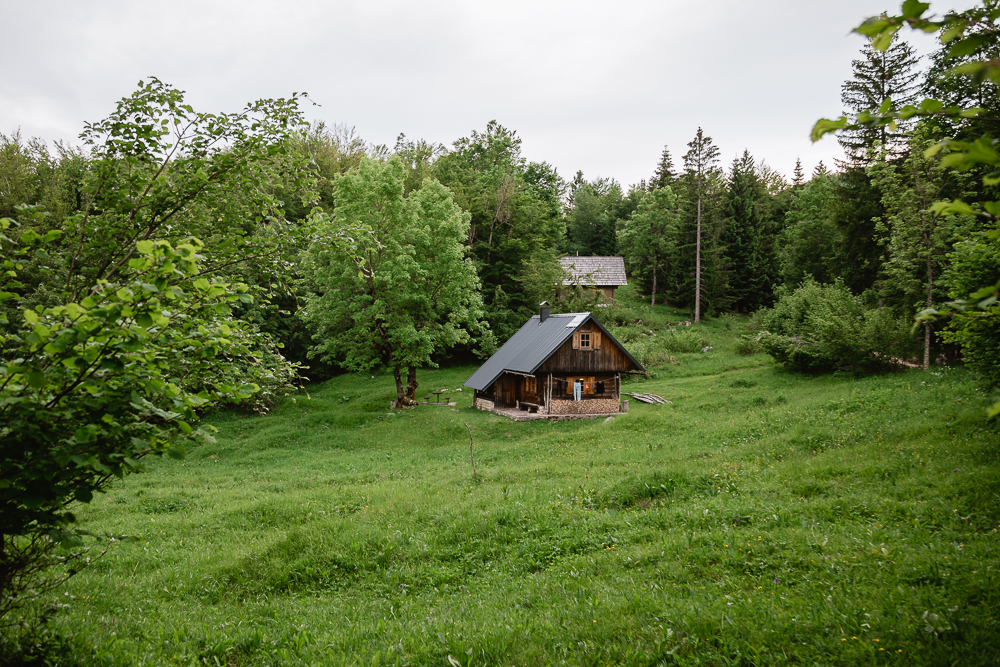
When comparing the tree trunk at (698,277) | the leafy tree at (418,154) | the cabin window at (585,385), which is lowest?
the cabin window at (585,385)

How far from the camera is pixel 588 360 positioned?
29406mm

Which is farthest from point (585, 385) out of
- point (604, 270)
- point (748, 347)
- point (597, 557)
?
point (604, 270)

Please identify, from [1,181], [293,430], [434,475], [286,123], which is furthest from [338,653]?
[1,181]

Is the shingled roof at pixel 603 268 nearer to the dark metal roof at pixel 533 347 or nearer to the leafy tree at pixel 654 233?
the leafy tree at pixel 654 233

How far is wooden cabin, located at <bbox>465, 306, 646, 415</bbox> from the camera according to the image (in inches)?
1141

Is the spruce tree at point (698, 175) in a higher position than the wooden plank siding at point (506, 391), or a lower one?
higher

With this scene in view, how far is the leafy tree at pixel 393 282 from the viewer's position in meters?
29.6

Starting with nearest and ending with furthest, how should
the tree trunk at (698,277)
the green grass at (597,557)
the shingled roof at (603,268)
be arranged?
the green grass at (597,557)
the tree trunk at (698,277)
the shingled roof at (603,268)

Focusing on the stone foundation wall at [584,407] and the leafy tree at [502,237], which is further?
the leafy tree at [502,237]

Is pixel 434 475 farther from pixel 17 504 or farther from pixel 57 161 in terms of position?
pixel 57 161

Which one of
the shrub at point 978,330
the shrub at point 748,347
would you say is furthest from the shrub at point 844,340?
the shrub at point 978,330

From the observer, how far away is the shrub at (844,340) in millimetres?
25344

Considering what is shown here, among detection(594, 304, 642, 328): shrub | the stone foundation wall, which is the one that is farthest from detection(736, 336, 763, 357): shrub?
the stone foundation wall

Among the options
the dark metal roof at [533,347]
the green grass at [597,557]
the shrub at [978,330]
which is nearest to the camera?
the green grass at [597,557]
